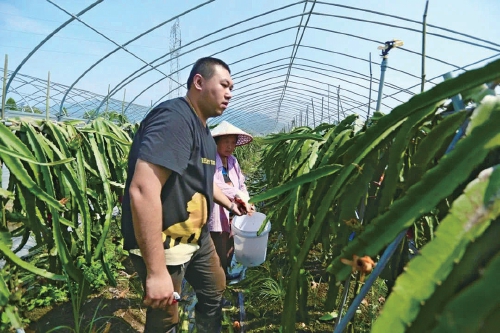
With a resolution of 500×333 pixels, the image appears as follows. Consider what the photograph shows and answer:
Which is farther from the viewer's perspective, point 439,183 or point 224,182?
point 224,182

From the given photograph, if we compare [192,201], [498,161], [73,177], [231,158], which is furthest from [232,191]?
[498,161]

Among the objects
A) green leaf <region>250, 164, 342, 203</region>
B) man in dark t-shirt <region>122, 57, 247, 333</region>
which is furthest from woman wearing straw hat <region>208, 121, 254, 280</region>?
green leaf <region>250, 164, 342, 203</region>

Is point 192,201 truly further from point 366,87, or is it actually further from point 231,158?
point 366,87

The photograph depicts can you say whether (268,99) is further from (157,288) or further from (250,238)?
(157,288)

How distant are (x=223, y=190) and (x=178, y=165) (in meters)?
0.87

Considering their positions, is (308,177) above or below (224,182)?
above

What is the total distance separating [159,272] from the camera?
3.12 ft

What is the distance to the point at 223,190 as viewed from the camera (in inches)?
72.2

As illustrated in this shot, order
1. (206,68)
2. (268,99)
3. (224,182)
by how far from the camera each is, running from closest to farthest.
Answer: (206,68), (224,182), (268,99)

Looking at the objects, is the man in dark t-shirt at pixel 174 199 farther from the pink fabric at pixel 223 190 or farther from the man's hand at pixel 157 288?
the pink fabric at pixel 223 190

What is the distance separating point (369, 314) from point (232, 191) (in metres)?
1.00

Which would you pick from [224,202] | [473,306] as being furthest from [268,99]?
[473,306]

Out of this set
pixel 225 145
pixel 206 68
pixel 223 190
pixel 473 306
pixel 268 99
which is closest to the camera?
pixel 473 306

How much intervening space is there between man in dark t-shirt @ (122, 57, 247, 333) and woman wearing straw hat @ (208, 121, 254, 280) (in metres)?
0.50
